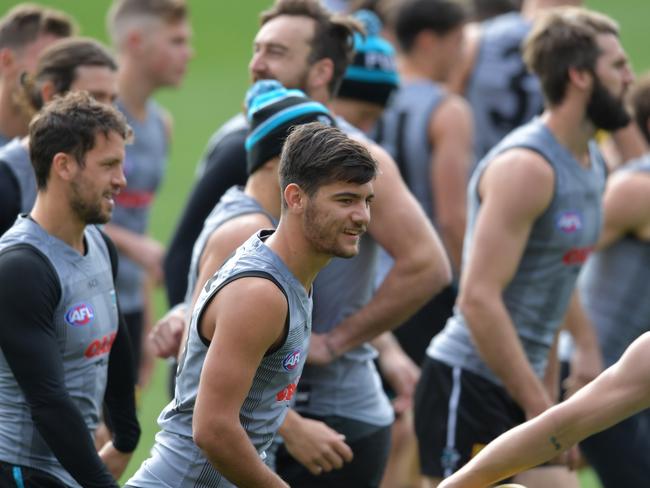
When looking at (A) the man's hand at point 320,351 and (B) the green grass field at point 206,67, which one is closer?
(A) the man's hand at point 320,351

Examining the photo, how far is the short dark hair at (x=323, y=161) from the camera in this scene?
334 centimetres

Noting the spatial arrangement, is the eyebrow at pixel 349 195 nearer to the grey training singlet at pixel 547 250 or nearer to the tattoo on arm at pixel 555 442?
the tattoo on arm at pixel 555 442

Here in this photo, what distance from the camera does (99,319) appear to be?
3.91 metres

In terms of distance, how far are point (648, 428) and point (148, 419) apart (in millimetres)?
3933

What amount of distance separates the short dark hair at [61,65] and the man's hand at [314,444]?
5.24 feet

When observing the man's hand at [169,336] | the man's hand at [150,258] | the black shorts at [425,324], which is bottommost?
the black shorts at [425,324]

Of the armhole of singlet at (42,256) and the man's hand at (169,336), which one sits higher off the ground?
the armhole of singlet at (42,256)

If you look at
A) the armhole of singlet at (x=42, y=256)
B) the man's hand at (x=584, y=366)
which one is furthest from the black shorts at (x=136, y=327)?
the armhole of singlet at (x=42, y=256)

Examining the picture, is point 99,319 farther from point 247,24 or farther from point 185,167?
point 247,24

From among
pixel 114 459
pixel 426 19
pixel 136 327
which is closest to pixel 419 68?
pixel 426 19

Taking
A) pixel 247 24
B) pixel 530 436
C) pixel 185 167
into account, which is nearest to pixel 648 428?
pixel 530 436

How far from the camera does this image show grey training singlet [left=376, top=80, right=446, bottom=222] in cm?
735

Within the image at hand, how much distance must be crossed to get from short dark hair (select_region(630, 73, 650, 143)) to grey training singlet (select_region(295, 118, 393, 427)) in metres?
2.00

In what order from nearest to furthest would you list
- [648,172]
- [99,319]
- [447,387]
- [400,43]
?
[99,319] → [447,387] → [648,172] → [400,43]
